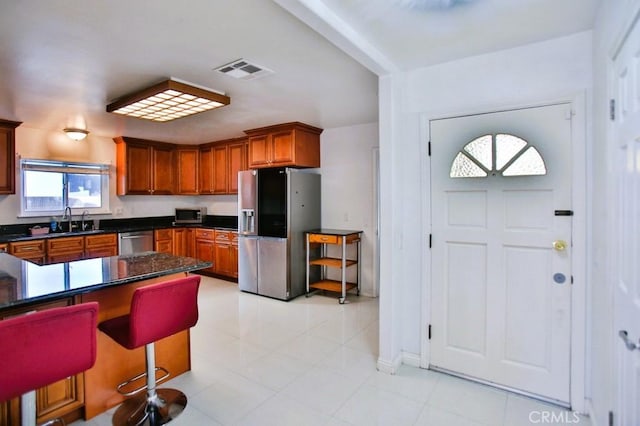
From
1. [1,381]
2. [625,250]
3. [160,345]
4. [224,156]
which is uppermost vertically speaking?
[224,156]

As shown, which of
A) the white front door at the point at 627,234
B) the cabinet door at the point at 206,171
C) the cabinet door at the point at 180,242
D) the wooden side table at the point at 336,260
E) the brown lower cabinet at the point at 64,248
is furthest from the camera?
the cabinet door at the point at 206,171

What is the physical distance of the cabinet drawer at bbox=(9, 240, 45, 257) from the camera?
4152 mm

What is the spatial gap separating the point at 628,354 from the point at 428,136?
1.78 metres

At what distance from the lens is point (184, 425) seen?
6.66ft

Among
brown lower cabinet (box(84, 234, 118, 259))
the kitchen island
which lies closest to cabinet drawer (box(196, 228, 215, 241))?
brown lower cabinet (box(84, 234, 118, 259))

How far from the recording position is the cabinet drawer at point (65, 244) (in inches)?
176

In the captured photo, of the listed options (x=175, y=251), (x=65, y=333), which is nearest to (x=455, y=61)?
(x=65, y=333)

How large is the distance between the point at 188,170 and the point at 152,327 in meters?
4.75

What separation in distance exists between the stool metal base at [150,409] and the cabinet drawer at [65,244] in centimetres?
330

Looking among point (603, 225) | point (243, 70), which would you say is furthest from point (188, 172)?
point (603, 225)

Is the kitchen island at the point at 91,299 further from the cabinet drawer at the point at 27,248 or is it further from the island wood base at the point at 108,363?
the cabinet drawer at the point at 27,248

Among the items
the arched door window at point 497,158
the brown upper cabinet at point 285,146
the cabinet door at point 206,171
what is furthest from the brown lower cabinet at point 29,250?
the arched door window at point 497,158

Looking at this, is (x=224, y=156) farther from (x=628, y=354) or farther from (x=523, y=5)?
(x=628, y=354)

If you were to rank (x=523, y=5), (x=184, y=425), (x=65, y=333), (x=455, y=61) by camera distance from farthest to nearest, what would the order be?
(x=455, y=61) < (x=184, y=425) < (x=523, y=5) < (x=65, y=333)
